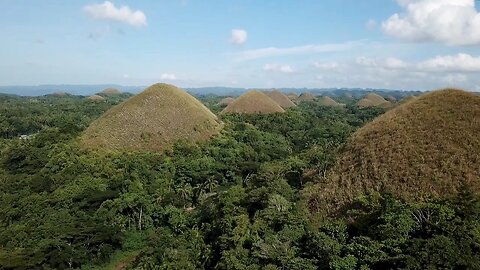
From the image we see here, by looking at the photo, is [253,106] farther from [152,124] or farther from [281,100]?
[152,124]

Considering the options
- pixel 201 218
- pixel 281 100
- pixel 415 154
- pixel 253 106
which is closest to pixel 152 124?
pixel 201 218

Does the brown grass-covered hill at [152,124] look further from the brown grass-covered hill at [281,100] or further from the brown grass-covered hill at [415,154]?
the brown grass-covered hill at [281,100]

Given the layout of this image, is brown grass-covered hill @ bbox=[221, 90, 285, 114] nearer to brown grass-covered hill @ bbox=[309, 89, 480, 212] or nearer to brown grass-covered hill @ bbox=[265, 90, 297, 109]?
brown grass-covered hill @ bbox=[265, 90, 297, 109]

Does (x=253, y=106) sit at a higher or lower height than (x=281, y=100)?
lower

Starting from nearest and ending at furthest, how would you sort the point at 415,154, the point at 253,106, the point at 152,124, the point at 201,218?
the point at 415,154 < the point at 201,218 < the point at 152,124 < the point at 253,106

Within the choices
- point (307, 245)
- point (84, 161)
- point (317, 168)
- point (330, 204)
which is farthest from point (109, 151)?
point (307, 245)

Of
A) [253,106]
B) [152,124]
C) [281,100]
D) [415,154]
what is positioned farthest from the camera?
[281,100]

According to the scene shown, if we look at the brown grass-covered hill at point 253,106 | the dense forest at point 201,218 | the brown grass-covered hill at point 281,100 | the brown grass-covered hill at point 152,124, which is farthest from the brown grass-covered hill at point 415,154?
the brown grass-covered hill at point 281,100

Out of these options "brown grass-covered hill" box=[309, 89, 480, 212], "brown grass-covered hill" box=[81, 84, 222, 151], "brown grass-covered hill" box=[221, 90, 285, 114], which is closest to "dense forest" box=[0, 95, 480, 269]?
"brown grass-covered hill" box=[309, 89, 480, 212]
